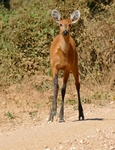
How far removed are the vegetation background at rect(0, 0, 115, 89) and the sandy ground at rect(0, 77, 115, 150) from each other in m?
0.72

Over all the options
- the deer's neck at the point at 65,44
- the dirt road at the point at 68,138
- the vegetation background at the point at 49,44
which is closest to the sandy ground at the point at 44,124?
the dirt road at the point at 68,138

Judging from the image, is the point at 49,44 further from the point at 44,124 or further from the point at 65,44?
the point at 44,124

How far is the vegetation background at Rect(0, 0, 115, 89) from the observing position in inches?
611

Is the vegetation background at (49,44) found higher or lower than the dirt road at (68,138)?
higher

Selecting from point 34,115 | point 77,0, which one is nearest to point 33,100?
point 34,115

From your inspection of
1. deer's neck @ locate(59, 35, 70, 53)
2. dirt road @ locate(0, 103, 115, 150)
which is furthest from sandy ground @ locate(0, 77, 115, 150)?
deer's neck @ locate(59, 35, 70, 53)

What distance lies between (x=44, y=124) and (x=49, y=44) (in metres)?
5.75

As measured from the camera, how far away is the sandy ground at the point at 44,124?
25.9ft

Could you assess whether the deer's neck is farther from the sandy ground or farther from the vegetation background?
the vegetation background

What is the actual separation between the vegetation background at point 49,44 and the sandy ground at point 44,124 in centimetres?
72

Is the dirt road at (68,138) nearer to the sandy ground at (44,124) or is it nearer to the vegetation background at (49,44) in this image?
→ the sandy ground at (44,124)

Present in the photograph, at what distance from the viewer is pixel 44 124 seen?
1079 centimetres

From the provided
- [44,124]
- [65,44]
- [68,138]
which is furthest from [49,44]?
[68,138]

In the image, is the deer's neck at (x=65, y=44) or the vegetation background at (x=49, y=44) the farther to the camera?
the vegetation background at (x=49, y=44)
